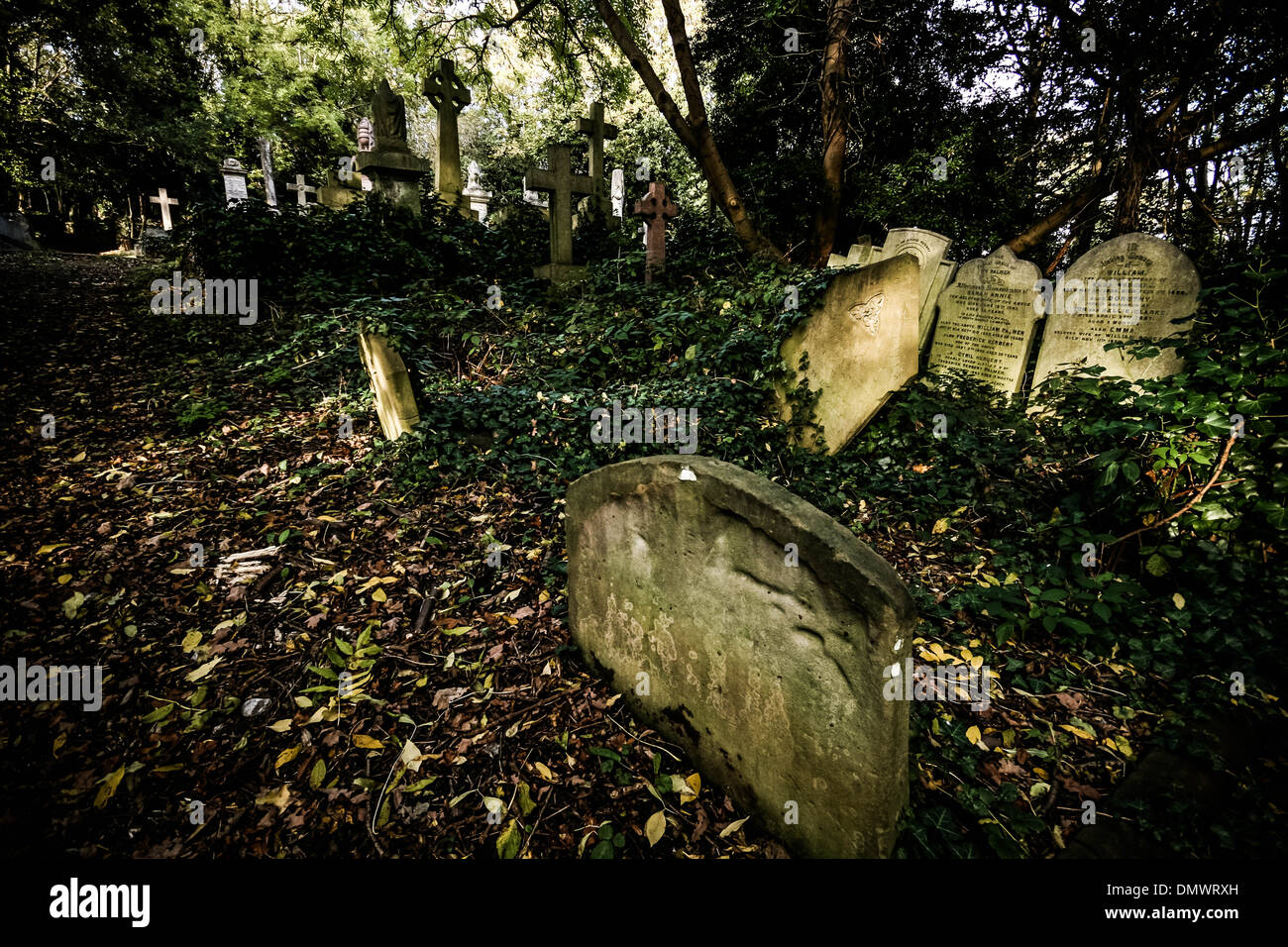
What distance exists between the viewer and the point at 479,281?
690cm

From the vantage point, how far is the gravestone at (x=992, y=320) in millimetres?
5270

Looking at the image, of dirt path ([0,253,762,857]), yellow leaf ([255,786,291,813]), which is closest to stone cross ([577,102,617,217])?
dirt path ([0,253,762,857])

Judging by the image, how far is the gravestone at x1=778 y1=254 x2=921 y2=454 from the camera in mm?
4203

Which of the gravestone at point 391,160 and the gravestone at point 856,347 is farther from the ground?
the gravestone at point 391,160

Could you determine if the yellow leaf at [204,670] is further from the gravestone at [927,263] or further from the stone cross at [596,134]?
the stone cross at [596,134]

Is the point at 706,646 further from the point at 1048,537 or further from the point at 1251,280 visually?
the point at 1251,280

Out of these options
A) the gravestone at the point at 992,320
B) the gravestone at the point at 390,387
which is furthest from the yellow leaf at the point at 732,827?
the gravestone at the point at 992,320

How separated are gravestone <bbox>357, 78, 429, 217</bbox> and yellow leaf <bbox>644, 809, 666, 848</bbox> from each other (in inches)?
335

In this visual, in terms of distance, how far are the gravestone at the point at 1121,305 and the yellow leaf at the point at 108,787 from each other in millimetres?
6873

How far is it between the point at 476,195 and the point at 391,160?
596 centimetres

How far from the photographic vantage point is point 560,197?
689cm

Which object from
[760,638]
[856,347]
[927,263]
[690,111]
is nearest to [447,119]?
[690,111]
